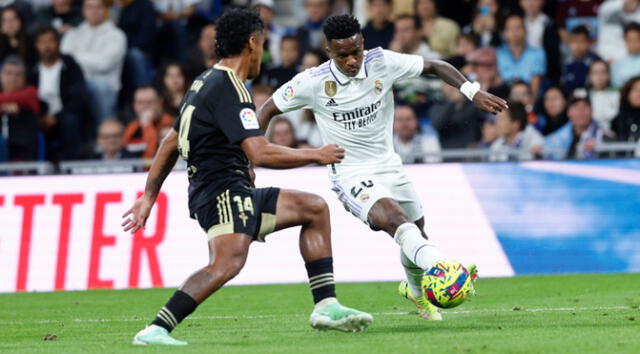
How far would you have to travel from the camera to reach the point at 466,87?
9656 mm

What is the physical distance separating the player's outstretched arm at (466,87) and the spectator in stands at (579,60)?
25.8 feet

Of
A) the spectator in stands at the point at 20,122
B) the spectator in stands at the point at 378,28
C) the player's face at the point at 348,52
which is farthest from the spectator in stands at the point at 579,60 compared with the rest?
the player's face at the point at 348,52

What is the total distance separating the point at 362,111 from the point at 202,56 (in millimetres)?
8830

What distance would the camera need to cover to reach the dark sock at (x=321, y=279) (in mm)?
8242

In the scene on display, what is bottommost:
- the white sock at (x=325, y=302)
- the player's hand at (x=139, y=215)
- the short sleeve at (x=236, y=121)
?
the white sock at (x=325, y=302)

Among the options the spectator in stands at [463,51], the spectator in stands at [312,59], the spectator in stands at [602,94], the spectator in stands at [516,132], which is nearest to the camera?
the spectator in stands at [516,132]

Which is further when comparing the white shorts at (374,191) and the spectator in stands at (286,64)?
the spectator in stands at (286,64)

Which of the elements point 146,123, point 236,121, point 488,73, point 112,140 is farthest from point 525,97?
point 236,121

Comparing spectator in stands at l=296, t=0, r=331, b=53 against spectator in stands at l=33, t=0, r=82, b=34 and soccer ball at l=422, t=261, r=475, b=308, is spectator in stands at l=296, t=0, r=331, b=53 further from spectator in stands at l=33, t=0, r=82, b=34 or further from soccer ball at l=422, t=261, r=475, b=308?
soccer ball at l=422, t=261, r=475, b=308

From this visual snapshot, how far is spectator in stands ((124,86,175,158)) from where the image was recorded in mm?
17328

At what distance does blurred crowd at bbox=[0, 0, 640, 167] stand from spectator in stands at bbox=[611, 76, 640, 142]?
0.02 meters

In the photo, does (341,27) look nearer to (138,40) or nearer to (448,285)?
(448,285)

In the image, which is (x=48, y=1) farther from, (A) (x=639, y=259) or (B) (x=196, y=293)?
(B) (x=196, y=293)

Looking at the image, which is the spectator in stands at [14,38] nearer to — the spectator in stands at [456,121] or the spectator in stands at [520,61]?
the spectator in stands at [456,121]
